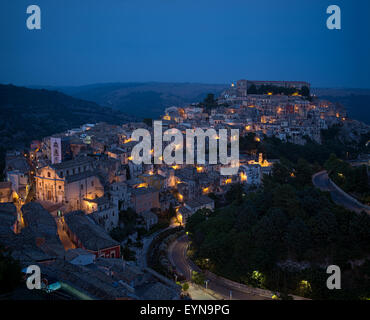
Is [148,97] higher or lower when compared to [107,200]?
higher

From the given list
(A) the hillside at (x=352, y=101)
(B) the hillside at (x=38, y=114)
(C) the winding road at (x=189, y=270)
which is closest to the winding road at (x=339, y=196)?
(C) the winding road at (x=189, y=270)

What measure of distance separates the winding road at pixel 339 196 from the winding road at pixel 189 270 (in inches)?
179

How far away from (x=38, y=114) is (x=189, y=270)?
115 feet

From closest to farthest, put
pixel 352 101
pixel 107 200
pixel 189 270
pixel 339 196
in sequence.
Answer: pixel 189 270, pixel 339 196, pixel 107 200, pixel 352 101

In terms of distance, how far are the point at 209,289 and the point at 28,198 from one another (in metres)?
9.18

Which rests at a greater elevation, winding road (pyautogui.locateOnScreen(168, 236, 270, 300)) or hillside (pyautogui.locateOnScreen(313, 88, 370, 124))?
hillside (pyautogui.locateOnScreen(313, 88, 370, 124))

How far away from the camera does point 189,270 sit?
13320mm

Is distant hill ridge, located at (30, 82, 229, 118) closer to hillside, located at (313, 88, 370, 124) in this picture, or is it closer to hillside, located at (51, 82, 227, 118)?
hillside, located at (51, 82, 227, 118)

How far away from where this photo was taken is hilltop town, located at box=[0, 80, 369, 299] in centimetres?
1041

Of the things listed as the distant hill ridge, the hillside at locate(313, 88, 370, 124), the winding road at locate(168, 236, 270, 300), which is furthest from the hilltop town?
the distant hill ridge

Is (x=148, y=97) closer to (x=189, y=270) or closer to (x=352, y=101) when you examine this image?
(x=352, y=101)

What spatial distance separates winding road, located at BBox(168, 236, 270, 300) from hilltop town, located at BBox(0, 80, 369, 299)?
105cm

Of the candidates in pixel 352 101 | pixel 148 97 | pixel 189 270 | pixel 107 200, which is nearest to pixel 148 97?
pixel 148 97

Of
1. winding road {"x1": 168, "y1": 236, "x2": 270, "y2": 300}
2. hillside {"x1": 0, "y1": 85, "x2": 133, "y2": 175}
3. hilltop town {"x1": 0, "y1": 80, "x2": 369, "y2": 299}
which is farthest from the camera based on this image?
hillside {"x1": 0, "y1": 85, "x2": 133, "y2": 175}
